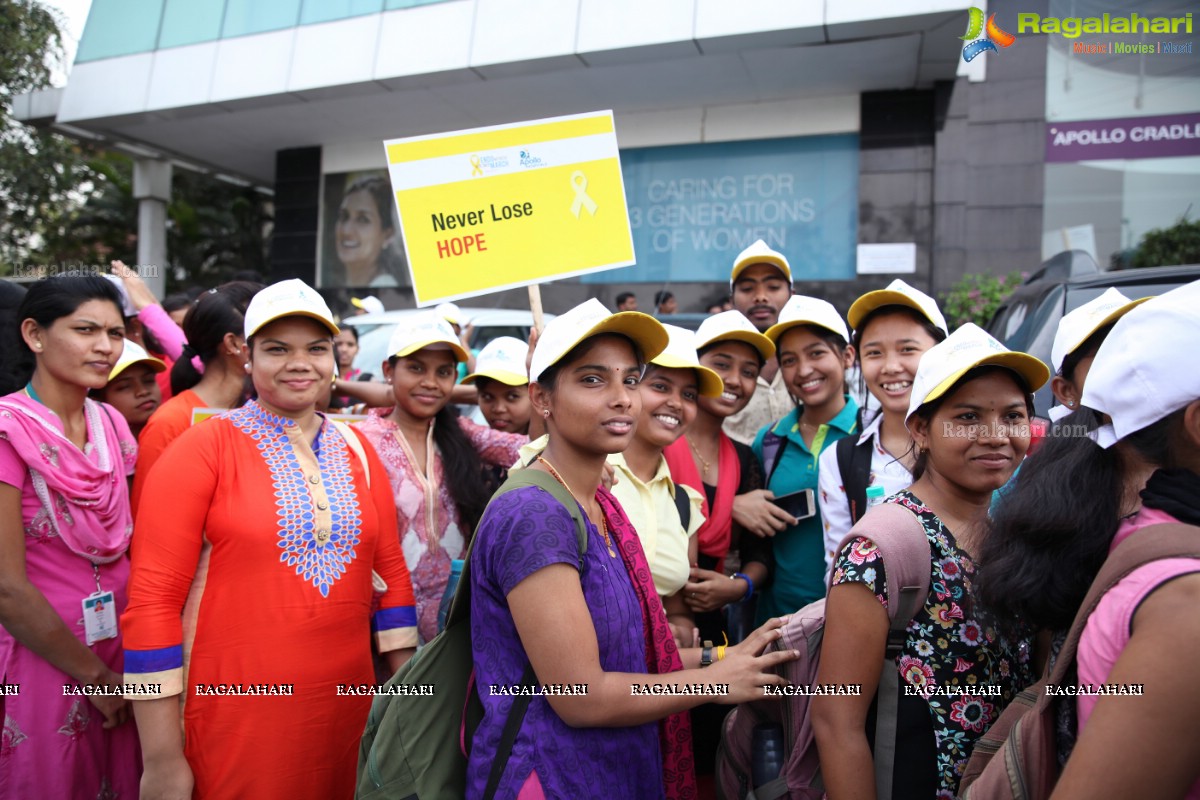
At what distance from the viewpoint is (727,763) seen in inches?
84.0

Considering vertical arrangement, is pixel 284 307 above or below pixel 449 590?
above

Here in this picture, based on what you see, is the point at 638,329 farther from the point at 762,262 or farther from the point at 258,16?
the point at 258,16

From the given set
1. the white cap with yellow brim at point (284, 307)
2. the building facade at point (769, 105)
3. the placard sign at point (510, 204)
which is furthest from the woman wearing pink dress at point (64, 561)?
the building facade at point (769, 105)

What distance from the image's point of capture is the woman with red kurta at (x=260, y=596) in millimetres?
2135

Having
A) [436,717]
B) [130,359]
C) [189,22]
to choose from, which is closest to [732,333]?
[436,717]

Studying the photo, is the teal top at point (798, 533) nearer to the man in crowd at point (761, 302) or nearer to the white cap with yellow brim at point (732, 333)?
the white cap with yellow brim at point (732, 333)

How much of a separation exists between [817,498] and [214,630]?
2.06m

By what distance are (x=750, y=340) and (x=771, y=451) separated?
0.49 m

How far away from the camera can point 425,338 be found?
3.20 metres

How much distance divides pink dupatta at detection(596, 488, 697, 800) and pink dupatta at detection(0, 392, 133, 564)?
→ 5.57 ft

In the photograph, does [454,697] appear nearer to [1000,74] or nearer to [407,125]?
[1000,74]

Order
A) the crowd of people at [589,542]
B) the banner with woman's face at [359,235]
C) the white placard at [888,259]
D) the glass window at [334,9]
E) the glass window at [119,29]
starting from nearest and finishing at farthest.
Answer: the crowd of people at [589,542], the white placard at [888,259], the glass window at [334,9], the glass window at [119,29], the banner with woman's face at [359,235]

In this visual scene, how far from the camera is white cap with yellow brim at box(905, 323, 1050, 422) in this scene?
185 centimetres

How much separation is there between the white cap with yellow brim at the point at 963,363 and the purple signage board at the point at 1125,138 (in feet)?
34.3
